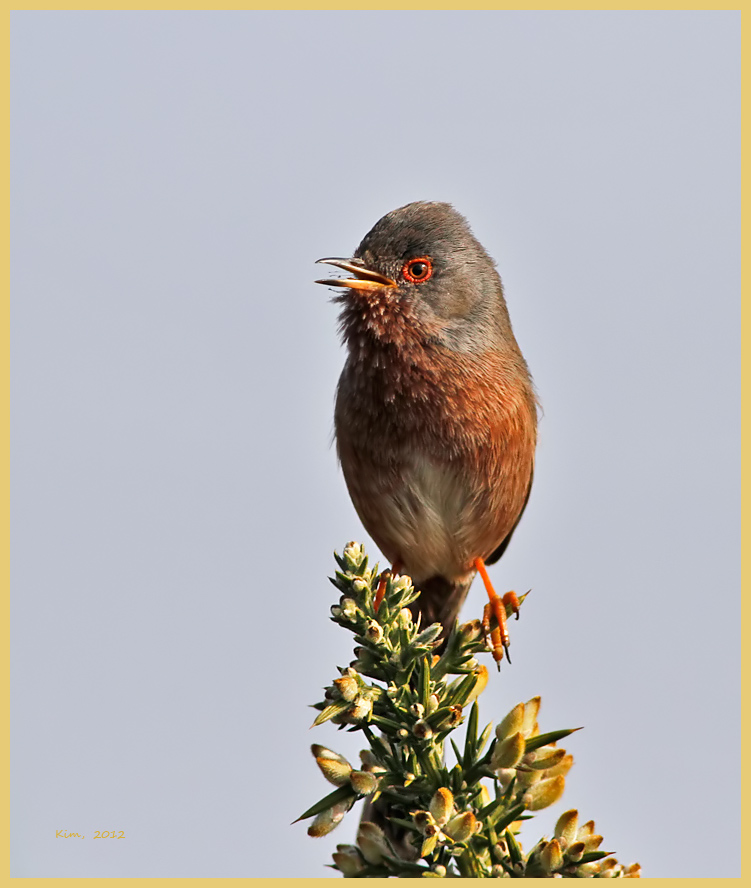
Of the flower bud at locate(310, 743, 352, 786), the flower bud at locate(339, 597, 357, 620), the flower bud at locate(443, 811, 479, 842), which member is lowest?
the flower bud at locate(443, 811, 479, 842)

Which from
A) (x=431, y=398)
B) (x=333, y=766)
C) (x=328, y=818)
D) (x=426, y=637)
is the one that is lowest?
(x=328, y=818)

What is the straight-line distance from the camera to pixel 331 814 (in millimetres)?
2482

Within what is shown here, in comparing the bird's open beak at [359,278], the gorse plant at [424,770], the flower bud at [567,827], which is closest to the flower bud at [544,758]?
the gorse plant at [424,770]

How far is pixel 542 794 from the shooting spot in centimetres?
252

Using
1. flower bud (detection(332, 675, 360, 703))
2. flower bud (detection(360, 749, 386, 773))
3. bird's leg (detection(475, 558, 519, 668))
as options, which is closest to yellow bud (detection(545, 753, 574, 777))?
flower bud (detection(360, 749, 386, 773))

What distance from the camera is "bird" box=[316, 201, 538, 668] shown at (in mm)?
4945

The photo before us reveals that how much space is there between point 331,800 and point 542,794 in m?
0.53

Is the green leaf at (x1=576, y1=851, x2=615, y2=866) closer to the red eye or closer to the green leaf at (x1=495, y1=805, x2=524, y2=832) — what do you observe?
the green leaf at (x1=495, y1=805, x2=524, y2=832)

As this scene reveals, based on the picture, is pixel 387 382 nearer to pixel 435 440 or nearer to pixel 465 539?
pixel 435 440

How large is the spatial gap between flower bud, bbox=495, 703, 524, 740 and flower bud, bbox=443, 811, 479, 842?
0.97ft

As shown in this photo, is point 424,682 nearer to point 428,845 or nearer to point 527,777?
point 527,777

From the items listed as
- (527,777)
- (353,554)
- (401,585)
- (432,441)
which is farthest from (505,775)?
(432,441)

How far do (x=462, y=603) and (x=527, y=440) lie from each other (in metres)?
1.11

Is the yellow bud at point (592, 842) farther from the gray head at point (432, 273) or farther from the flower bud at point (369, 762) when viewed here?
the gray head at point (432, 273)
